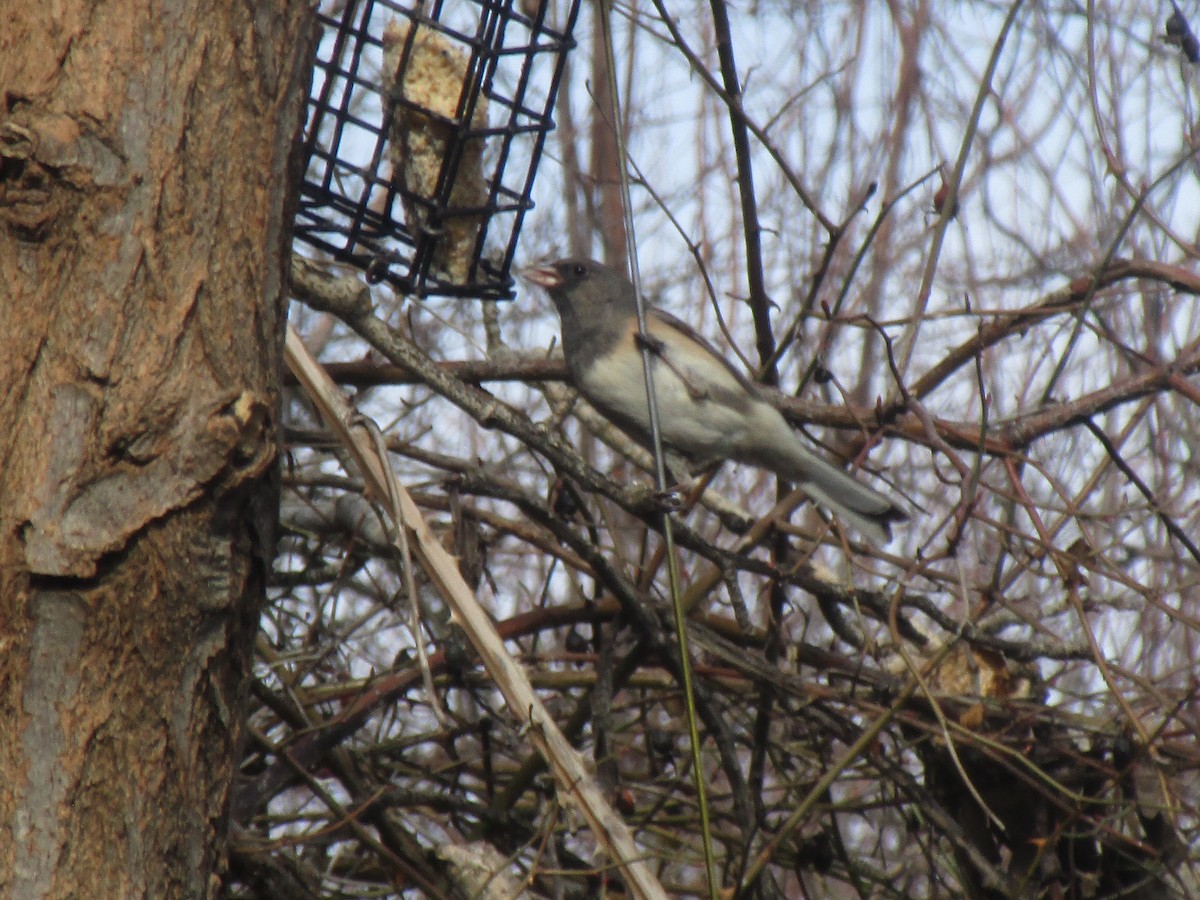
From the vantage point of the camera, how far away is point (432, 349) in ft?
16.1

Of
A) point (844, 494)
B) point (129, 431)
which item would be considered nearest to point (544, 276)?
point (844, 494)

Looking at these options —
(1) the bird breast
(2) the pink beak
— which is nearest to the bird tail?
(1) the bird breast

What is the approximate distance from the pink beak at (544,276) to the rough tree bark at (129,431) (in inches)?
79.9

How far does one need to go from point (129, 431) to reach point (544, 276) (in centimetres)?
227

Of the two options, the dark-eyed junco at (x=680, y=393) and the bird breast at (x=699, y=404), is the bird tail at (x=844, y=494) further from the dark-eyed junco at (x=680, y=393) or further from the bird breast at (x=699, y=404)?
the bird breast at (x=699, y=404)

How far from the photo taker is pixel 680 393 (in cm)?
330

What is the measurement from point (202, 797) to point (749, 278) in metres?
1.58

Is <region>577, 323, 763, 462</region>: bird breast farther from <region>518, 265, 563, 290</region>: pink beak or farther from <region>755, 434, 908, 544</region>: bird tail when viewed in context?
<region>518, 265, 563, 290</region>: pink beak

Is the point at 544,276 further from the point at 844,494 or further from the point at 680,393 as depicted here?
the point at 844,494

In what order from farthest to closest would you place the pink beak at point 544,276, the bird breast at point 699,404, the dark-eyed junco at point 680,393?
the pink beak at point 544,276 → the bird breast at point 699,404 → the dark-eyed junco at point 680,393

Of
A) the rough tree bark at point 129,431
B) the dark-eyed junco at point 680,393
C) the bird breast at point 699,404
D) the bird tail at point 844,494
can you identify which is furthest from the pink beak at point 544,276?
the rough tree bark at point 129,431

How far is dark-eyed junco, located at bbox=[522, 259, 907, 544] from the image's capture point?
3041 millimetres

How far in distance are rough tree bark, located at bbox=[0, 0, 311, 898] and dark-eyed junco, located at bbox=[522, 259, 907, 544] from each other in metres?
1.74

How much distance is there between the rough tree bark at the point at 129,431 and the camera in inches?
45.3
